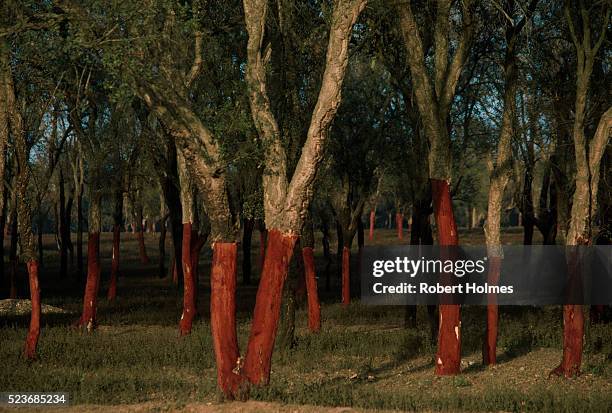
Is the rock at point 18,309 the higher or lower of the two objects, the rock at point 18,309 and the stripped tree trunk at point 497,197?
the lower

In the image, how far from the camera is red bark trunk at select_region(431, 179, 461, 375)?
20.1 metres

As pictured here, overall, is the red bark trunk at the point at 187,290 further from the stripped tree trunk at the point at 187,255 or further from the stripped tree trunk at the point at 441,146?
the stripped tree trunk at the point at 441,146

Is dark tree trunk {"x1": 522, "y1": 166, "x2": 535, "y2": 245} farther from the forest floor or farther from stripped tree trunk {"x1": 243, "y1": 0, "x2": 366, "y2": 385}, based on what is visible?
stripped tree trunk {"x1": 243, "y1": 0, "x2": 366, "y2": 385}

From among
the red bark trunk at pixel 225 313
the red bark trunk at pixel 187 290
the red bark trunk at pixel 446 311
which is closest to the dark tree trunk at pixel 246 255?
the red bark trunk at pixel 187 290

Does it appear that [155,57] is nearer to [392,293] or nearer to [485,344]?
[485,344]

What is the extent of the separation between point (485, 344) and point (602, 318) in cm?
982

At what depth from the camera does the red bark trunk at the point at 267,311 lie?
54.7ft

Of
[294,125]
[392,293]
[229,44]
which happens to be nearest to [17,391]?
[294,125]

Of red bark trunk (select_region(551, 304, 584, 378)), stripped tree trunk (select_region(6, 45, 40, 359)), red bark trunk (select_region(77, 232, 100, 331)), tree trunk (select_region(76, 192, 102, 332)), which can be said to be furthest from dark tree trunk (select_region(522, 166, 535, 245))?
stripped tree trunk (select_region(6, 45, 40, 359))

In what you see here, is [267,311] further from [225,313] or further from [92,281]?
[92,281]

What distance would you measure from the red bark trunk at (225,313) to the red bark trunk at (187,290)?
1136cm

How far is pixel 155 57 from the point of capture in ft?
56.4

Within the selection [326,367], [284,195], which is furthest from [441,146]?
[326,367]

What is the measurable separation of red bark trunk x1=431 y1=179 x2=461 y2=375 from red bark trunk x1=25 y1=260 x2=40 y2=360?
32.1 feet
